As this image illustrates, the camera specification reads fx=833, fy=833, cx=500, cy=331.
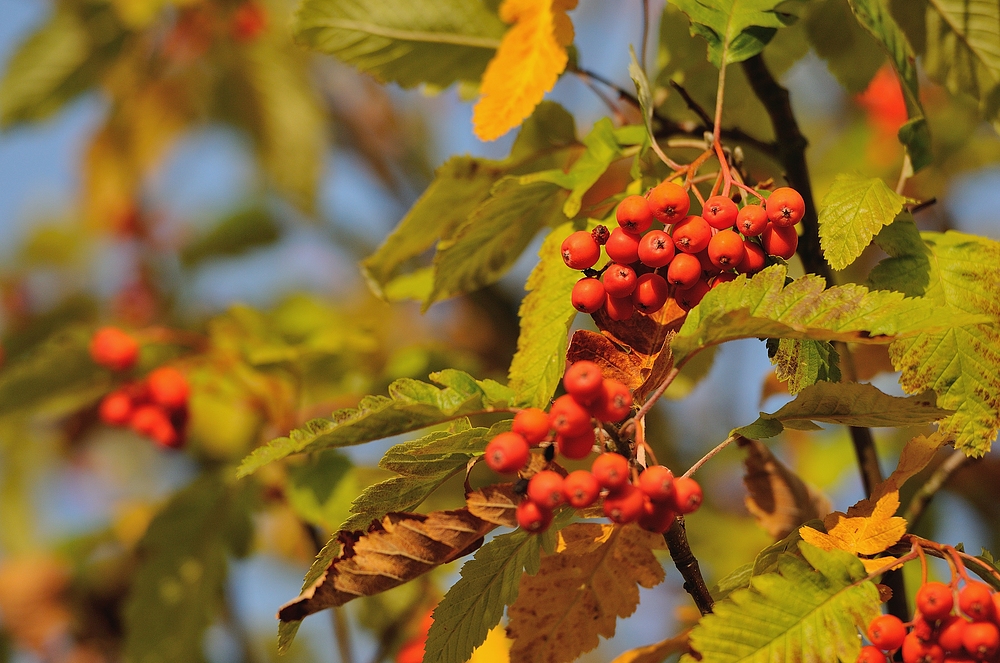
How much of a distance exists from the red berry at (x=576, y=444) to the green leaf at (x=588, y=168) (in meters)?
0.40

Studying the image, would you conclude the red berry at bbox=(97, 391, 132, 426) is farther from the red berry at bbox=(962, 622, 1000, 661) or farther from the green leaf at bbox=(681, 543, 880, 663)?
the red berry at bbox=(962, 622, 1000, 661)

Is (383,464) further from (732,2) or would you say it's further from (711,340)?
(732,2)

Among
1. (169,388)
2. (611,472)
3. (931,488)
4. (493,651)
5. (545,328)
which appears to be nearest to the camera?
(611,472)

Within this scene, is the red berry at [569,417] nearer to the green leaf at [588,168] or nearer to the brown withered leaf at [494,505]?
the brown withered leaf at [494,505]

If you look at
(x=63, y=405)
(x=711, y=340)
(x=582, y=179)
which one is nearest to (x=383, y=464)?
(x=711, y=340)

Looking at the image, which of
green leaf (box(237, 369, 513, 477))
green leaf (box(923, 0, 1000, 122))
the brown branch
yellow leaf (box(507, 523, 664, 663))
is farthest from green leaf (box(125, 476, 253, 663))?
green leaf (box(923, 0, 1000, 122))

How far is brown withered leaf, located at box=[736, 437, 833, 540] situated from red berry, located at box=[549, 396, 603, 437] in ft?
1.88

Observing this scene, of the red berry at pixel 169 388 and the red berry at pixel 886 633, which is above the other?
the red berry at pixel 886 633

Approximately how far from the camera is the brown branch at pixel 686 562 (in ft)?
3.30

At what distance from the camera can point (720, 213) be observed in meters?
1.02

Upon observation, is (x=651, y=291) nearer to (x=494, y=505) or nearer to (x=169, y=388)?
(x=494, y=505)

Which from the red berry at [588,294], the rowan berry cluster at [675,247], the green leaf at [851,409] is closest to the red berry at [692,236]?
the rowan berry cluster at [675,247]

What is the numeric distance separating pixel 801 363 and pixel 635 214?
0.28 metres

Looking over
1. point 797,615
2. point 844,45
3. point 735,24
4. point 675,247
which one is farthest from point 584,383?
point 844,45
